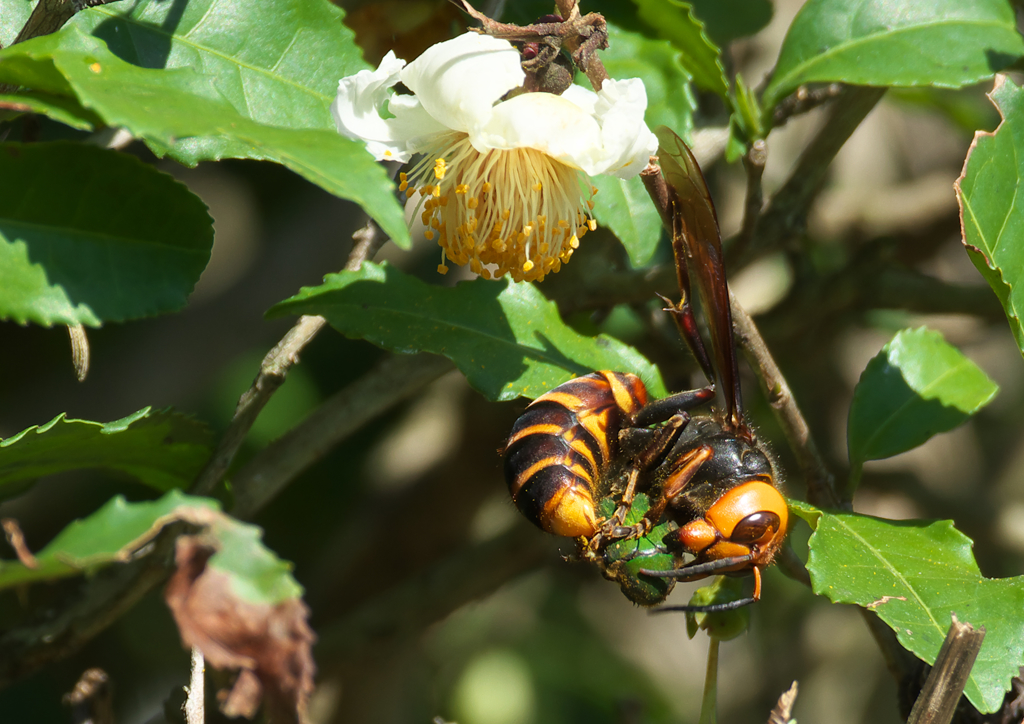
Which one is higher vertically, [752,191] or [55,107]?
[55,107]

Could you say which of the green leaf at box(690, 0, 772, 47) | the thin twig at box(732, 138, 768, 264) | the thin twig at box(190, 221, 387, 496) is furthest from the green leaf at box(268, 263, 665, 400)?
the green leaf at box(690, 0, 772, 47)

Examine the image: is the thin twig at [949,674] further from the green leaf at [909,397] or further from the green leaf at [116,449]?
the green leaf at [116,449]

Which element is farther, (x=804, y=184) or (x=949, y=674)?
(x=804, y=184)

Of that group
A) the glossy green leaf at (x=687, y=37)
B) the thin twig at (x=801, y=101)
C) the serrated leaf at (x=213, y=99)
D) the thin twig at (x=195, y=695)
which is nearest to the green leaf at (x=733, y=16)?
the thin twig at (x=801, y=101)

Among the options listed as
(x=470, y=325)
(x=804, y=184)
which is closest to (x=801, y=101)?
(x=804, y=184)

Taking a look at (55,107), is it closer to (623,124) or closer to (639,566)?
(623,124)

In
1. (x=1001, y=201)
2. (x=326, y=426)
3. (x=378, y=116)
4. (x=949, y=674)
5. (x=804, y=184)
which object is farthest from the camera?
(x=804, y=184)

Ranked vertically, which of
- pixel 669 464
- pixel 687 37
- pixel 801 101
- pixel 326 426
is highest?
pixel 687 37
